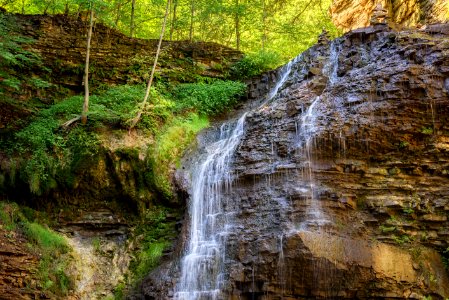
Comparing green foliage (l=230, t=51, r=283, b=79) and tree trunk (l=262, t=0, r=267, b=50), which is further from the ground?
tree trunk (l=262, t=0, r=267, b=50)

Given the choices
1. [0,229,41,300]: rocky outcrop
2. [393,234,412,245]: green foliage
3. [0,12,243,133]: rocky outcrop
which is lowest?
[0,229,41,300]: rocky outcrop

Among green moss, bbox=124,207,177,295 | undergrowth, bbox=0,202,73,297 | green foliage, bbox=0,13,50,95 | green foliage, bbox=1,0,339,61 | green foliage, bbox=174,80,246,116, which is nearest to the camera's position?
undergrowth, bbox=0,202,73,297

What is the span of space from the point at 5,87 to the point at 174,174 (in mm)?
6540

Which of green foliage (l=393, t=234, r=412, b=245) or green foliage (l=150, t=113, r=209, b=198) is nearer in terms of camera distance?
green foliage (l=393, t=234, r=412, b=245)

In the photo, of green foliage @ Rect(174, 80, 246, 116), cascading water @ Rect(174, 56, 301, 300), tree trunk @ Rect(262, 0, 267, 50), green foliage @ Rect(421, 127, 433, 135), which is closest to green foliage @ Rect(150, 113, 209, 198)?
green foliage @ Rect(174, 80, 246, 116)

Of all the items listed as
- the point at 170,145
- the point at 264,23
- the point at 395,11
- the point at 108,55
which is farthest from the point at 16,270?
the point at 395,11

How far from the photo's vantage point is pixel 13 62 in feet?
40.1

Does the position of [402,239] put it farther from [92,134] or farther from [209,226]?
[92,134]

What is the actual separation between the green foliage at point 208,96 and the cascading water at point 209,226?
10.0 feet

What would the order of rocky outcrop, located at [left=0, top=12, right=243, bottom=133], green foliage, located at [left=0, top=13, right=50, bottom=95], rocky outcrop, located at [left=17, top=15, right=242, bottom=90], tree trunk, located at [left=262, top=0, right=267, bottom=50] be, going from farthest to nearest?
tree trunk, located at [left=262, top=0, right=267, bottom=50] → rocky outcrop, located at [left=17, top=15, right=242, bottom=90] → rocky outcrop, located at [left=0, top=12, right=243, bottom=133] → green foliage, located at [left=0, top=13, right=50, bottom=95]

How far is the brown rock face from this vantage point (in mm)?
15492

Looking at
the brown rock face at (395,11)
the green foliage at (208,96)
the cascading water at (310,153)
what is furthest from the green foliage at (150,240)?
the brown rock face at (395,11)

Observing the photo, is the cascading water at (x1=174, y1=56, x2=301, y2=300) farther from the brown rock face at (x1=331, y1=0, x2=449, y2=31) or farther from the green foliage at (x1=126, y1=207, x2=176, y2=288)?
the brown rock face at (x1=331, y1=0, x2=449, y2=31)

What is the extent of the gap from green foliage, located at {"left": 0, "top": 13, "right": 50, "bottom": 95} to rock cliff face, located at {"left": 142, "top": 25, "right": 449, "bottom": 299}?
21.4ft
